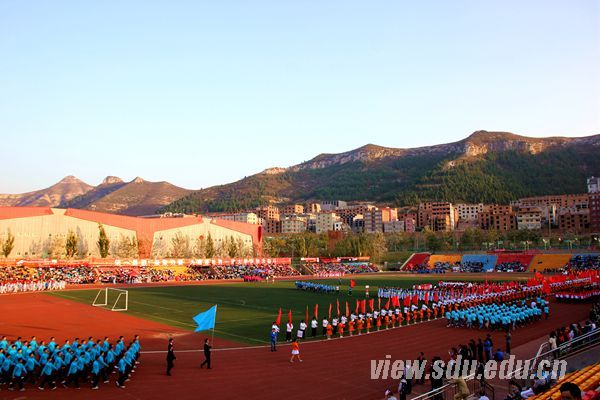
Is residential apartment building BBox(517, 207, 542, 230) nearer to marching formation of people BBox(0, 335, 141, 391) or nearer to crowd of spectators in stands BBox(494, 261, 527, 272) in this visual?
crowd of spectators in stands BBox(494, 261, 527, 272)

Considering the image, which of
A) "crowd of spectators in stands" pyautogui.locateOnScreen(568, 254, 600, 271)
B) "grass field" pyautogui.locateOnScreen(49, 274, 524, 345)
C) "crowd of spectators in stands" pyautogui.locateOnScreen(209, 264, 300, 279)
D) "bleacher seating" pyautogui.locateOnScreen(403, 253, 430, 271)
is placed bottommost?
"bleacher seating" pyautogui.locateOnScreen(403, 253, 430, 271)

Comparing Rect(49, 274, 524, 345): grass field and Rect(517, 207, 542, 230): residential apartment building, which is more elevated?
Rect(517, 207, 542, 230): residential apartment building

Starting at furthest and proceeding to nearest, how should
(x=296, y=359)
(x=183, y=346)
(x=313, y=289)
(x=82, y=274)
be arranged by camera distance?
(x=82, y=274) < (x=313, y=289) < (x=183, y=346) < (x=296, y=359)

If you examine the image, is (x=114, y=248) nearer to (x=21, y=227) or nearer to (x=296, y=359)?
(x=21, y=227)

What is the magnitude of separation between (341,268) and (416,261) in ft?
71.0

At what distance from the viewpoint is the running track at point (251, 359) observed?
1598 centimetres

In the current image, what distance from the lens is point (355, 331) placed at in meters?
28.8

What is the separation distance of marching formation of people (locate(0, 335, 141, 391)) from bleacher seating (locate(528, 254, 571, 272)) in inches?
3323

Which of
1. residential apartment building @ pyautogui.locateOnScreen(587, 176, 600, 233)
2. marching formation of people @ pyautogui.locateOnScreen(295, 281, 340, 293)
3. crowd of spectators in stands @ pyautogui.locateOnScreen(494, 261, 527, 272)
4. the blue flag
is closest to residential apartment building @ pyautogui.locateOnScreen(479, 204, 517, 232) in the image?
residential apartment building @ pyautogui.locateOnScreen(587, 176, 600, 233)

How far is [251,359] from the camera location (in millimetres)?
20906

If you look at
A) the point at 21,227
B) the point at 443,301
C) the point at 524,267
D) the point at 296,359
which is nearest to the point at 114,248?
the point at 21,227

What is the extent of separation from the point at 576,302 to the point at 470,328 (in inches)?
735

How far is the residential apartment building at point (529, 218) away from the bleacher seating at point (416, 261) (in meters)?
66.2

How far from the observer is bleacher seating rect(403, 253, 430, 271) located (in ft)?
347
